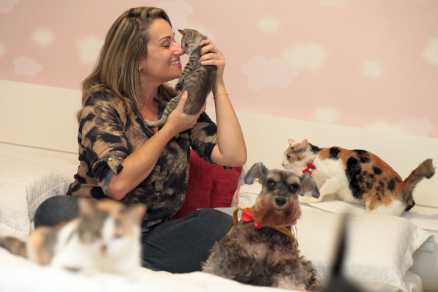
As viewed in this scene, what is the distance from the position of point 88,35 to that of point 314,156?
1171 millimetres

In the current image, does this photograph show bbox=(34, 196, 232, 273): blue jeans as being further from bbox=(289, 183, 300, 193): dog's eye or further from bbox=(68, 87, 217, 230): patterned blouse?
bbox=(289, 183, 300, 193): dog's eye

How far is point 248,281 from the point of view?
1260 mm

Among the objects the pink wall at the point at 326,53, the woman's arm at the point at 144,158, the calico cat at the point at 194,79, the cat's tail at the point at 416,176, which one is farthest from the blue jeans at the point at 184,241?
the pink wall at the point at 326,53

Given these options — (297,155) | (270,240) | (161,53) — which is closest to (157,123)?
(161,53)

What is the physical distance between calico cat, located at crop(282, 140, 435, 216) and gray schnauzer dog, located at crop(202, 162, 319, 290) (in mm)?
938

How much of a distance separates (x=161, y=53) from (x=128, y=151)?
295 mm

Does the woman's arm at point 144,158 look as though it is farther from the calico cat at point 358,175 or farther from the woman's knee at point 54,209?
the calico cat at point 358,175

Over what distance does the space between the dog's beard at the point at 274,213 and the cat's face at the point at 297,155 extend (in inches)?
43.7

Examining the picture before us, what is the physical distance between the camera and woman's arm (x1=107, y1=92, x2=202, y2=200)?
1.49m

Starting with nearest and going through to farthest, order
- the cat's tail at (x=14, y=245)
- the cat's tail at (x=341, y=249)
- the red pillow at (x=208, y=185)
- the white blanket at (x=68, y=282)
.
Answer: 1. the cat's tail at (x=341, y=249)
2. the white blanket at (x=68, y=282)
3. the cat's tail at (x=14, y=245)
4. the red pillow at (x=208, y=185)

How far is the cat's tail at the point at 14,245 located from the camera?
914 millimetres

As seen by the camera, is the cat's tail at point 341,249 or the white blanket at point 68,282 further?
the white blanket at point 68,282

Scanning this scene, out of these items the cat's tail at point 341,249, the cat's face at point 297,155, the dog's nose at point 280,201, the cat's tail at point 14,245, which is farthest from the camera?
the cat's face at point 297,155

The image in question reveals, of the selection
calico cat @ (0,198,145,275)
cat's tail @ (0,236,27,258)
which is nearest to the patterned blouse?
cat's tail @ (0,236,27,258)
